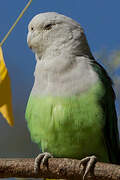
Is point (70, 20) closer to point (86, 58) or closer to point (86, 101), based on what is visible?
point (86, 58)

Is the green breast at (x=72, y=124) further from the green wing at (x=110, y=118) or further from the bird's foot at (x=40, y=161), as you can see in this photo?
the bird's foot at (x=40, y=161)

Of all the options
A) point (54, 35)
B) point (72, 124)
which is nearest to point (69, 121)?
point (72, 124)

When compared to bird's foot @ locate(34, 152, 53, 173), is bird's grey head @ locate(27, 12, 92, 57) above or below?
above

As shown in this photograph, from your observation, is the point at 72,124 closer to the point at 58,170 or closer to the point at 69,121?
the point at 69,121

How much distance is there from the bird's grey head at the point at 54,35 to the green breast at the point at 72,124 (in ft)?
1.22

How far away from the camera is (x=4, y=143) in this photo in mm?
2652

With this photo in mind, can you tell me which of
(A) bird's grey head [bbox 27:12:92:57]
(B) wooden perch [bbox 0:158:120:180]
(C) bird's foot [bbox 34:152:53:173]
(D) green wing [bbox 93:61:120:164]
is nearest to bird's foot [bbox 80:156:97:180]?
(B) wooden perch [bbox 0:158:120:180]

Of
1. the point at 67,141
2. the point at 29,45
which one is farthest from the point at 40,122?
the point at 29,45

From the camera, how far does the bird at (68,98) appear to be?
2438 millimetres

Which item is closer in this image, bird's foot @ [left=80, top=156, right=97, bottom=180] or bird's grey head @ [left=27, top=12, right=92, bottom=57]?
bird's foot @ [left=80, top=156, right=97, bottom=180]

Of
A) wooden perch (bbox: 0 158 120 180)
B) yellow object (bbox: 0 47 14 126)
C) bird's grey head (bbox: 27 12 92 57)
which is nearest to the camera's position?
yellow object (bbox: 0 47 14 126)

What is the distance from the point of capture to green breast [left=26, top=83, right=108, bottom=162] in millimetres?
2430

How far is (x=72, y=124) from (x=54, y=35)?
2.13ft

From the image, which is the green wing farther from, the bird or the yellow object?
the yellow object
